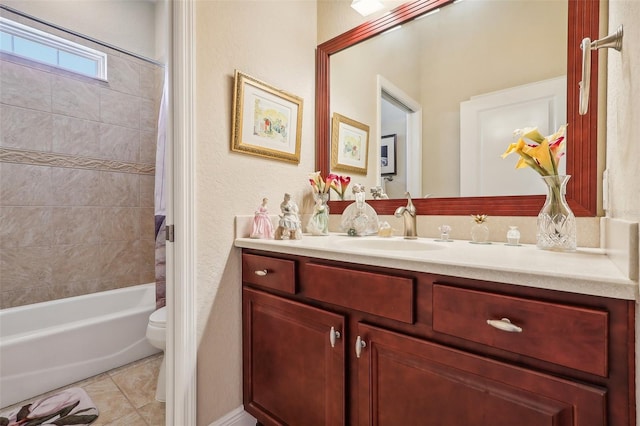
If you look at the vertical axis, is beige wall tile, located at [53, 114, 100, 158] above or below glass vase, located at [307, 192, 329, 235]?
above

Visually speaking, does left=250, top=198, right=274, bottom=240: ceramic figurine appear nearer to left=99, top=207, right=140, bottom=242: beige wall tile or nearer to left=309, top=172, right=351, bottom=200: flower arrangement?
left=309, top=172, right=351, bottom=200: flower arrangement

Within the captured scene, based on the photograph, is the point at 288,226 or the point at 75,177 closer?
Answer: the point at 288,226

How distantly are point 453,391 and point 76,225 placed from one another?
9.01ft

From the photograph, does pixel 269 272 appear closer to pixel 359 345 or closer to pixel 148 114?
pixel 359 345

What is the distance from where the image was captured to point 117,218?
98.2 inches

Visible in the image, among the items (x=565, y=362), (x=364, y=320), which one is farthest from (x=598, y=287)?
(x=364, y=320)

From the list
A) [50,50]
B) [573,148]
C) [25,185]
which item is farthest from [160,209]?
[573,148]

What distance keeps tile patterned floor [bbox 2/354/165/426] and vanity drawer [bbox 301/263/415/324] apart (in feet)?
3.78

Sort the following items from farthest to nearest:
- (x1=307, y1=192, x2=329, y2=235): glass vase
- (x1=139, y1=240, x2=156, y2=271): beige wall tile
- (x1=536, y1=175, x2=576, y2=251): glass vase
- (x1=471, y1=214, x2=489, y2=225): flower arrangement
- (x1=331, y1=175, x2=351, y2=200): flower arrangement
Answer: (x1=139, y1=240, x2=156, y2=271): beige wall tile → (x1=331, y1=175, x2=351, y2=200): flower arrangement → (x1=307, y1=192, x2=329, y2=235): glass vase → (x1=471, y1=214, x2=489, y2=225): flower arrangement → (x1=536, y1=175, x2=576, y2=251): glass vase

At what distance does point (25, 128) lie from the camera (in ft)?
6.89

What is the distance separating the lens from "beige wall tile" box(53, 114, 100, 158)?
2.23 metres

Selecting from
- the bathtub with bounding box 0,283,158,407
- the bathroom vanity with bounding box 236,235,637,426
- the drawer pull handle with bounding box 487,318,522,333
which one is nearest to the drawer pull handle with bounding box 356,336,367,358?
the bathroom vanity with bounding box 236,235,637,426

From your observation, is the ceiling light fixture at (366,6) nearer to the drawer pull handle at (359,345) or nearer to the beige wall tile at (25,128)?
the drawer pull handle at (359,345)

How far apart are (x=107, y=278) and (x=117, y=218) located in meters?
0.50
